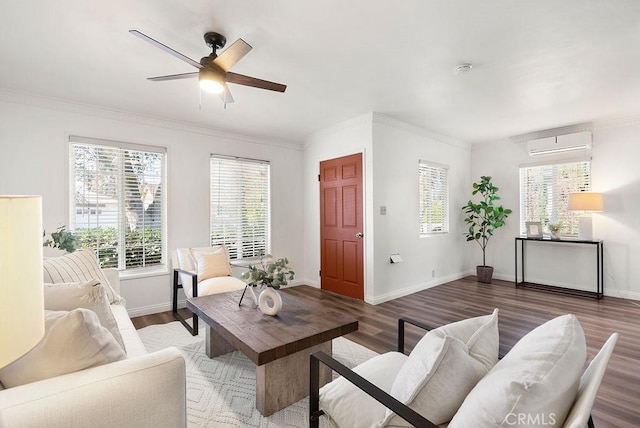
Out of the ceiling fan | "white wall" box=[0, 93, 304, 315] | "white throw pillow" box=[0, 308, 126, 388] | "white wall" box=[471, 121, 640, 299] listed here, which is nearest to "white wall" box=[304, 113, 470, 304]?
"white wall" box=[0, 93, 304, 315]

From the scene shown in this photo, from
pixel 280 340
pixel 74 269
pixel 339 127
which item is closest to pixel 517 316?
pixel 280 340

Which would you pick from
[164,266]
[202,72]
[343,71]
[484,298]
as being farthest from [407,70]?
[164,266]

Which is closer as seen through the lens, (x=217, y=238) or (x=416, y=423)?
(x=416, y=423)

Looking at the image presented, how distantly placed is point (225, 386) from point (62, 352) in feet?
4.27

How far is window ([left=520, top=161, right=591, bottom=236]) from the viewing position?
15.2 feet

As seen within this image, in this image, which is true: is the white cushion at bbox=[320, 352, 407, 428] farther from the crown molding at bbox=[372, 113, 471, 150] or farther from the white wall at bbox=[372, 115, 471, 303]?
the crown molding at bbox=[372, 113, 471, 150]


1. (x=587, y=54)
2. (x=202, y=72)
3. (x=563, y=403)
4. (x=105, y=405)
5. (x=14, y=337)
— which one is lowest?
(x=105, y=405)

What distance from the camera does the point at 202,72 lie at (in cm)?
209

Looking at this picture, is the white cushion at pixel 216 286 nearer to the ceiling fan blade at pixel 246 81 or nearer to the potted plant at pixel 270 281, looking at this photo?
the potted plant at pixel 270 281

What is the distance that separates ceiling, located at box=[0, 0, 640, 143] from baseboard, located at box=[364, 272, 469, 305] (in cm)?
250

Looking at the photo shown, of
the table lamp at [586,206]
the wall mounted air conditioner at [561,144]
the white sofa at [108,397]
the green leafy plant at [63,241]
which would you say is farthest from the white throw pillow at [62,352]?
the wall mounted air conditioner at [561,144]

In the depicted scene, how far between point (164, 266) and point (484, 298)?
4442mm

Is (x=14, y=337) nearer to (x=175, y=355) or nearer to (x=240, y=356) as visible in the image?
(x=175, y=355)

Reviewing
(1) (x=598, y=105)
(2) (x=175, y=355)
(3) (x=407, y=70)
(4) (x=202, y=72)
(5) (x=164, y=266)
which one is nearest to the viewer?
(2) (x=175, y=355)
